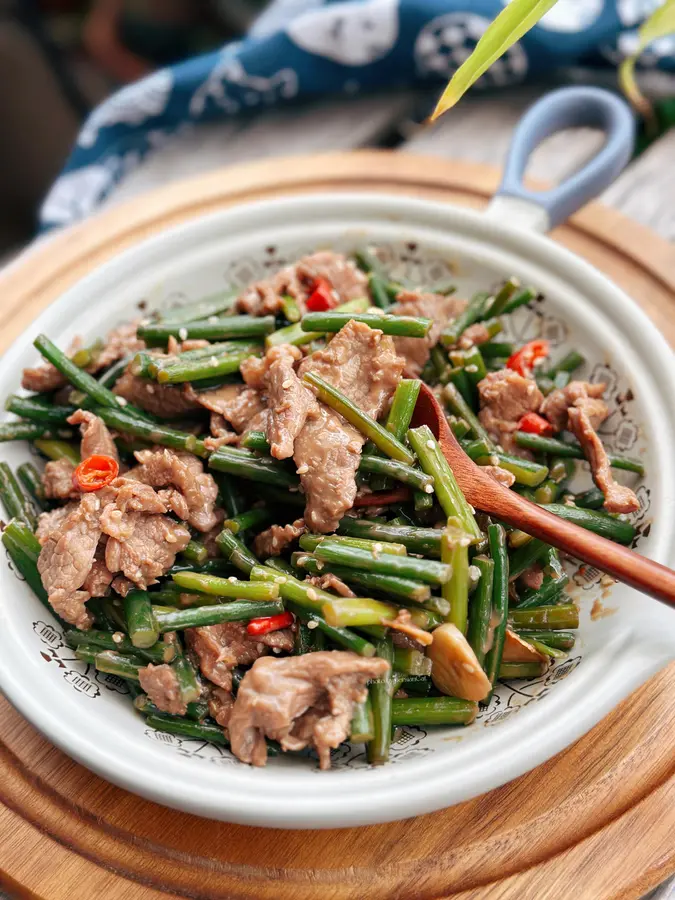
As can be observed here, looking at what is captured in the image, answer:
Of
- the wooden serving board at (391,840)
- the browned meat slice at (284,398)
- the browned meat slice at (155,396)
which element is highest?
the browned meat slice at (284,398)

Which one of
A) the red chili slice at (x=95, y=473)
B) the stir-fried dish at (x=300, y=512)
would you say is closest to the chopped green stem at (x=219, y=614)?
the stir-fried dish at (x=300, y=512)

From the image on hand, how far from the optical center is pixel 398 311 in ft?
12.6

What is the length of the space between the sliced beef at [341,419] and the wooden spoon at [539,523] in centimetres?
21

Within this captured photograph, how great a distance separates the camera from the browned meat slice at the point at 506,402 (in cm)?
354

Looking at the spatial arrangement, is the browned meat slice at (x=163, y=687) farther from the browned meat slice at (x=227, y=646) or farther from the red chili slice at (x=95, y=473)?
the red chili slice at (x=95, y=473)

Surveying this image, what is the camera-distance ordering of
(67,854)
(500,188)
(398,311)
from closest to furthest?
(67,854)
(398,311)
(500,188)

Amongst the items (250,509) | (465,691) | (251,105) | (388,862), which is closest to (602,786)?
(465,691)

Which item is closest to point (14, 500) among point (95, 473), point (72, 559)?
point (95, 473)

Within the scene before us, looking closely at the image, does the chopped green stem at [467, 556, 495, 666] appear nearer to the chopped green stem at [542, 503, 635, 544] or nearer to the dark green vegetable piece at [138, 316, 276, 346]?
the chopped green stem at [542, 503, 635, 544]

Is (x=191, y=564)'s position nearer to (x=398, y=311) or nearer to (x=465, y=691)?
(x=465, y=691)

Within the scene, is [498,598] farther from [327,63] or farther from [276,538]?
[327,63]

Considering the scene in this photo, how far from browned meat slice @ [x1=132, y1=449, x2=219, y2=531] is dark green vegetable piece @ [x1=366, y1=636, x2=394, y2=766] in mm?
957

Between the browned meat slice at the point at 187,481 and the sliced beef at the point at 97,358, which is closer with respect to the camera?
the browned meat slice at the point at 187,481

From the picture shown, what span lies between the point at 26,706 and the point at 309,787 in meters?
1.01
